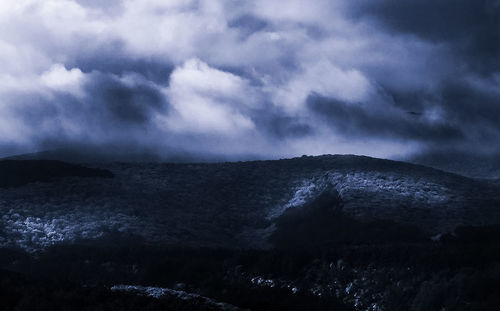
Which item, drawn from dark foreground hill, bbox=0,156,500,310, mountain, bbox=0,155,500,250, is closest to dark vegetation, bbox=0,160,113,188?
mountain, bbox=0,155,500,250

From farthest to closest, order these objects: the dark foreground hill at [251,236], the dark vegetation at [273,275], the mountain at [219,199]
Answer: the mountain at [219,199] → the dark foreground hill at [251,236] → the dark vegetation at [273,275]

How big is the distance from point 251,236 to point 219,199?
1040 cm

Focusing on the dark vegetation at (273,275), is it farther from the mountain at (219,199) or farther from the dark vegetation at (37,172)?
the dark vegetation at (37,172)

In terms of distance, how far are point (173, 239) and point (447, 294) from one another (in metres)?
28.9

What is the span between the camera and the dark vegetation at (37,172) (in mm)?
67000

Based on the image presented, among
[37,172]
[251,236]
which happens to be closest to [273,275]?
[251,236]

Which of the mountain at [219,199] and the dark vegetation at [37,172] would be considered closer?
the mountain at [219,199]

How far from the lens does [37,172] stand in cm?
6944

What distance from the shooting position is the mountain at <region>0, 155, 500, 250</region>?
5606cm

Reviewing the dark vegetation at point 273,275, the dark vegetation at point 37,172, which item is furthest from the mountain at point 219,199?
the dark vegetation at point 273,275

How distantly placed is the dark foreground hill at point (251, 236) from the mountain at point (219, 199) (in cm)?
19

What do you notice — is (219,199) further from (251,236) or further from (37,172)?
(37,172)

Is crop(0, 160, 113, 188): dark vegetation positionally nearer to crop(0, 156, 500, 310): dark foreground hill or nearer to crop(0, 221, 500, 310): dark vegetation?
crop(0, 156, 500, 310): dark foreground hill

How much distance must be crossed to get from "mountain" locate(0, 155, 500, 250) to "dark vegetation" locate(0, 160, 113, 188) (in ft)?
Result: 0.48
